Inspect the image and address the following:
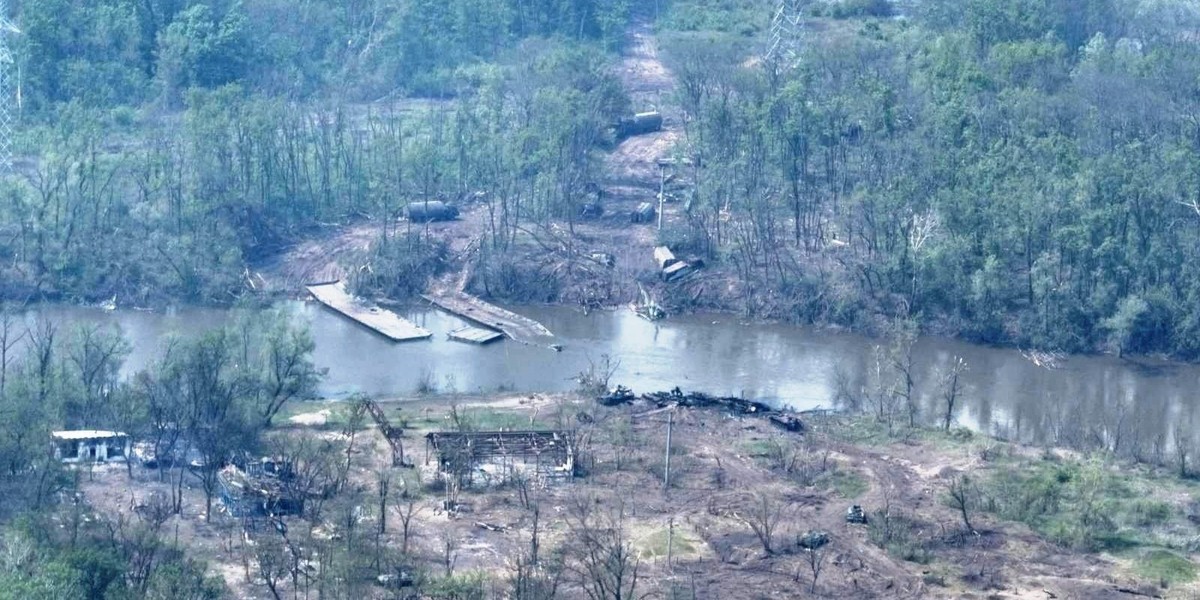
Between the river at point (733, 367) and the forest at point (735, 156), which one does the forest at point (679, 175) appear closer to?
the forest at point (735, 156)

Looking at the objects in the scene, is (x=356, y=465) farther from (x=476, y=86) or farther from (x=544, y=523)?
(x=476, y=86)

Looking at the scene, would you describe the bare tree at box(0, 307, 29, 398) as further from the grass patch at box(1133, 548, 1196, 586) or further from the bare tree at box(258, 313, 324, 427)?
the grass patch at box(1133, 548, 1196, 586)

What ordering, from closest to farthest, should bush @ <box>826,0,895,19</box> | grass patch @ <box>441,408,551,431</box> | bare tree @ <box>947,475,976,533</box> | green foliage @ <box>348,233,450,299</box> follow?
bare tree @ <box>947,475,976,533</box> < grass patch @ <box>441,408,551,431</box> < green foliage @ <box>348,233,450,299</box> < bush @ <box>826,0,895,19</box>

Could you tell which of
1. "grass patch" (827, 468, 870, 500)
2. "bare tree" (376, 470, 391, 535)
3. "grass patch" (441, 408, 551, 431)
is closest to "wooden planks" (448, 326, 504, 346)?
"grass patch" (441, 408, 551, 431)

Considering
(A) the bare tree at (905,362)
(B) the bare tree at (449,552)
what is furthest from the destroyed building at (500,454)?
(A) the bare tree at (905,362)

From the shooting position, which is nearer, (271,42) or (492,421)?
(492,421)

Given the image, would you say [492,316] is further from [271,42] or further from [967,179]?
[271,42]

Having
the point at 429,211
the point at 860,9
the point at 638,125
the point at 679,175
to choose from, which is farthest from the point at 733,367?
the point at 860,9
